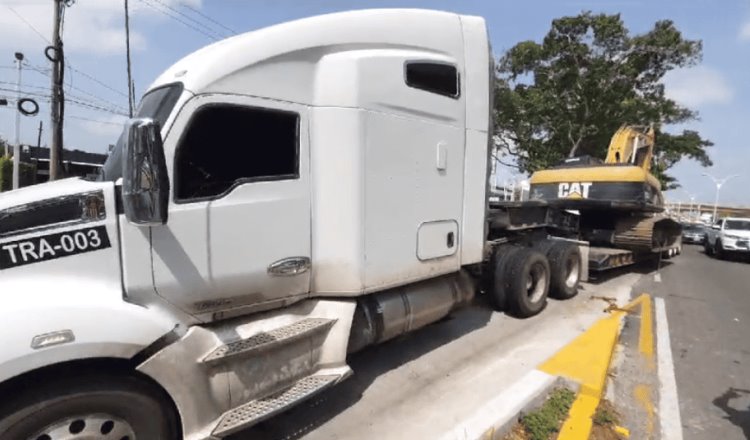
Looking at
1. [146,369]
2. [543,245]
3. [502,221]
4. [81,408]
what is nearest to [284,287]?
[146,369]

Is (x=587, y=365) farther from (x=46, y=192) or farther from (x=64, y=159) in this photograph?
(x=64, y=159)

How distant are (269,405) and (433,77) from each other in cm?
314

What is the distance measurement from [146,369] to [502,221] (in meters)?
5.28

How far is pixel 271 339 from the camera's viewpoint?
2.98 metres

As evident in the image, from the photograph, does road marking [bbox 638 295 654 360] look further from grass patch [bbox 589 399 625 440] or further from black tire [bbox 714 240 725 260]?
black tire [bbox 714 240 725 260]

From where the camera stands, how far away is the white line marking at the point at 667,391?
11.4 ft

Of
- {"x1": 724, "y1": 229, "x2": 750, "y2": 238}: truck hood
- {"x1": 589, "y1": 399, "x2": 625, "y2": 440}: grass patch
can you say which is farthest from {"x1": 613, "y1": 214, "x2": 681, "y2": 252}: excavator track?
{"x1": 724, "y1": 229, "x2": 750, "y2": 238}: truck hood

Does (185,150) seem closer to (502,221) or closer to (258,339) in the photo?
(258,339)

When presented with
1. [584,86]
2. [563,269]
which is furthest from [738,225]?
[563,269]

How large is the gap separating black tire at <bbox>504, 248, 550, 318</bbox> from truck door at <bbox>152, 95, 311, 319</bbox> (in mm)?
3601

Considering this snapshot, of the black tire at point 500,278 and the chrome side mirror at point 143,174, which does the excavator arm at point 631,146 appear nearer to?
the black tire at point 500,278

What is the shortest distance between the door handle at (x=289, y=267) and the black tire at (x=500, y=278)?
3.54 metres

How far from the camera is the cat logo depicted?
10.1 metres

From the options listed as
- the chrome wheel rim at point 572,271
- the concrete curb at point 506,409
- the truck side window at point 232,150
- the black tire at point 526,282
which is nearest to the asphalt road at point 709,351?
the concrete curb at point 506,409
